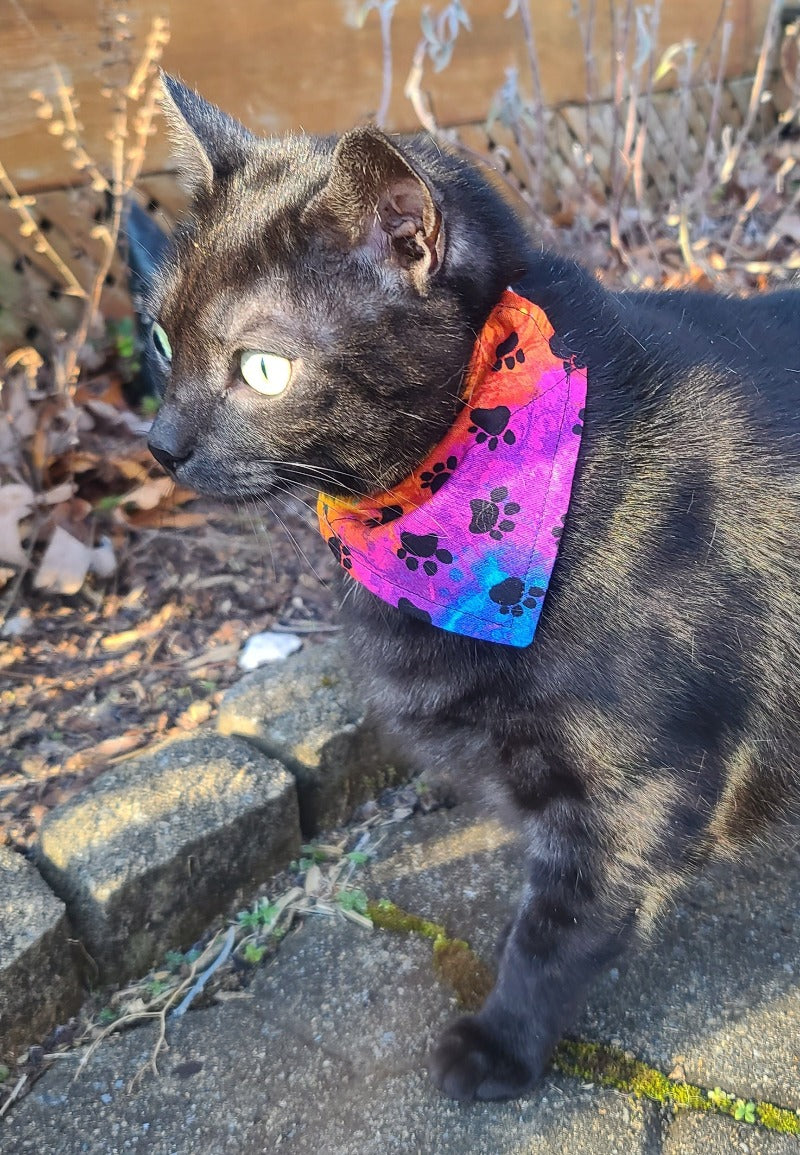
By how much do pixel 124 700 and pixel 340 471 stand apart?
1029 mm

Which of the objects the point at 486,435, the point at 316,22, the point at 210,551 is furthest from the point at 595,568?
the point at 316,22

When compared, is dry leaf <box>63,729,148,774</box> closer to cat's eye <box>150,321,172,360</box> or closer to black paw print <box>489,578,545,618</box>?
cat's eye <box>150,321,172,360</box>

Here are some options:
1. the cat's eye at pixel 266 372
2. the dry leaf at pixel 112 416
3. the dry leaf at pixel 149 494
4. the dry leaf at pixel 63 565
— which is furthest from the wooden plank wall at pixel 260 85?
the cat's eye at pixel 266 372

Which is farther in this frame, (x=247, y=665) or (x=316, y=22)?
(x=316, y=22)

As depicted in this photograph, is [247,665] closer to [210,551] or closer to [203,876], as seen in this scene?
[210,551]

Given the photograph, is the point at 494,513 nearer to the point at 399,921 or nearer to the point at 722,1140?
the point at 399,921

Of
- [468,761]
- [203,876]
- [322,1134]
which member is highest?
[468,761]

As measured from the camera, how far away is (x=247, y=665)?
2.10 metres

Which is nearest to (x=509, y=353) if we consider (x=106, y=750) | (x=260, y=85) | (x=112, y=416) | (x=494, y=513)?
(x=494, y=513)

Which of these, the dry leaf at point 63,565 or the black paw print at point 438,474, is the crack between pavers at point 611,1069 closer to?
the black paw print at point 438,474

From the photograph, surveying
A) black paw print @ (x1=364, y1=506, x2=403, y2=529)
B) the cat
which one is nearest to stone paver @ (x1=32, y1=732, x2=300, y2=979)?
the cat

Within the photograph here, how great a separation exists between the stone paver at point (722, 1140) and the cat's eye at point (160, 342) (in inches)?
50.5

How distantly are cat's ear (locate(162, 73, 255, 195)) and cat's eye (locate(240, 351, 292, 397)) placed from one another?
1.04ft

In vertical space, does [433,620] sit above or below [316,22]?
below
